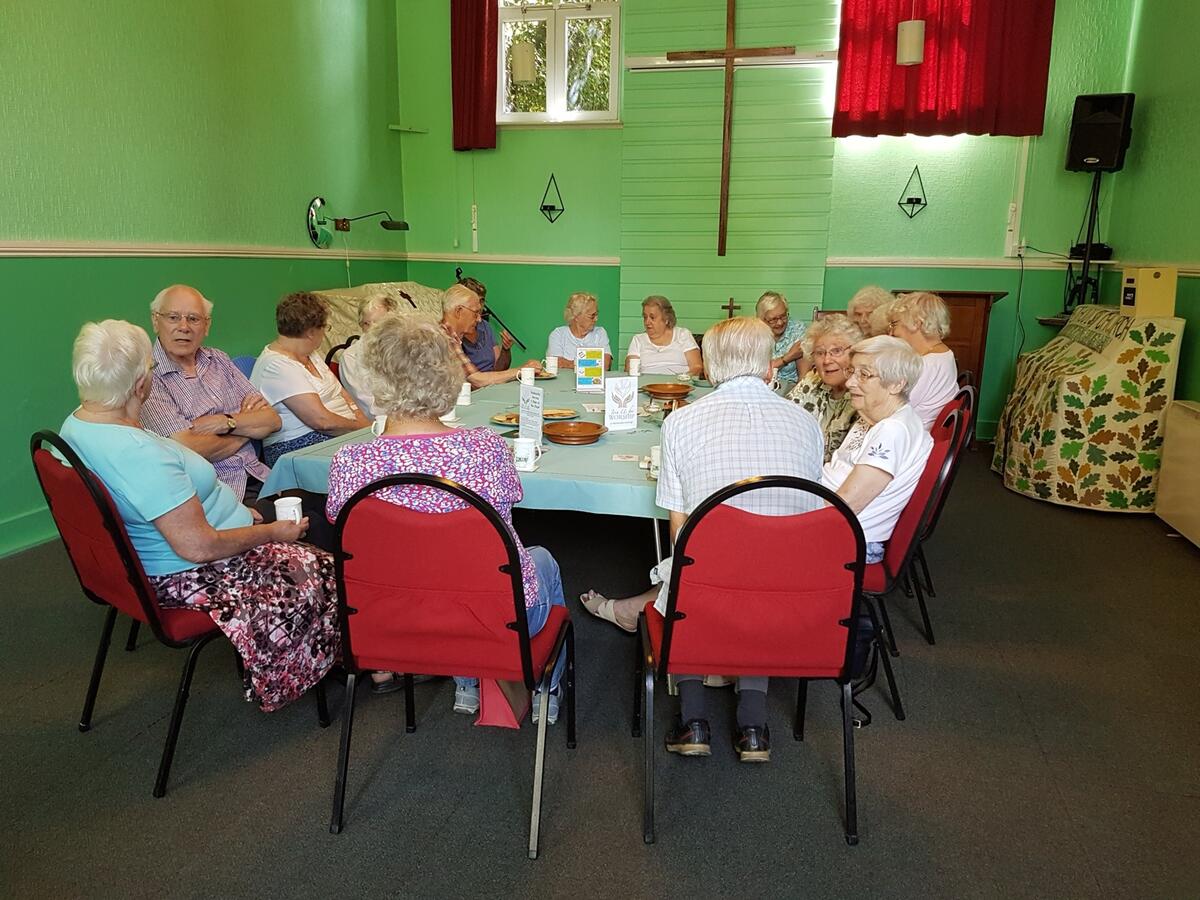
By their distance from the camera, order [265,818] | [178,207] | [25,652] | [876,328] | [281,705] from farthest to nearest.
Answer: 1. [178,207]
2. [876,328]
3. [25,652]
4. [281,705]
5. [265,818]

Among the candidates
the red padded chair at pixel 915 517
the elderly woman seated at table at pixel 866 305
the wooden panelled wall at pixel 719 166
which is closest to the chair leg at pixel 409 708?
the red padded chair at pixel 915 517

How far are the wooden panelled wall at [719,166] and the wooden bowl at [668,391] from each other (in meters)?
2.64

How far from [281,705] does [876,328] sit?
2.70 m

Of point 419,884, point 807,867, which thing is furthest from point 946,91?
point 419,884

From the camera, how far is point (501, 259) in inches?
250

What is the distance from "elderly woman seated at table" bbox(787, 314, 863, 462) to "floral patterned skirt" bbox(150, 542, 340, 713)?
1.71m

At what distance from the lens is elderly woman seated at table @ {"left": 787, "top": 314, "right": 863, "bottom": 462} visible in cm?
278

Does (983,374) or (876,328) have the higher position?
(876,328)

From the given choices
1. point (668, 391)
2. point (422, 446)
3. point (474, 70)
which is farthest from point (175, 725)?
point (474, 70)

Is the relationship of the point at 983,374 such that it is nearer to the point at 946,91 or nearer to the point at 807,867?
the point at 946,91

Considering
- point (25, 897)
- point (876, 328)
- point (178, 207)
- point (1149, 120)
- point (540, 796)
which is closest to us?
point (25, 897)

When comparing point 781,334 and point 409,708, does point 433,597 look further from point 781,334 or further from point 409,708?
point 781,334

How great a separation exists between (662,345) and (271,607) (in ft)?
9.15

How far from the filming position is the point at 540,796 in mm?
1687
